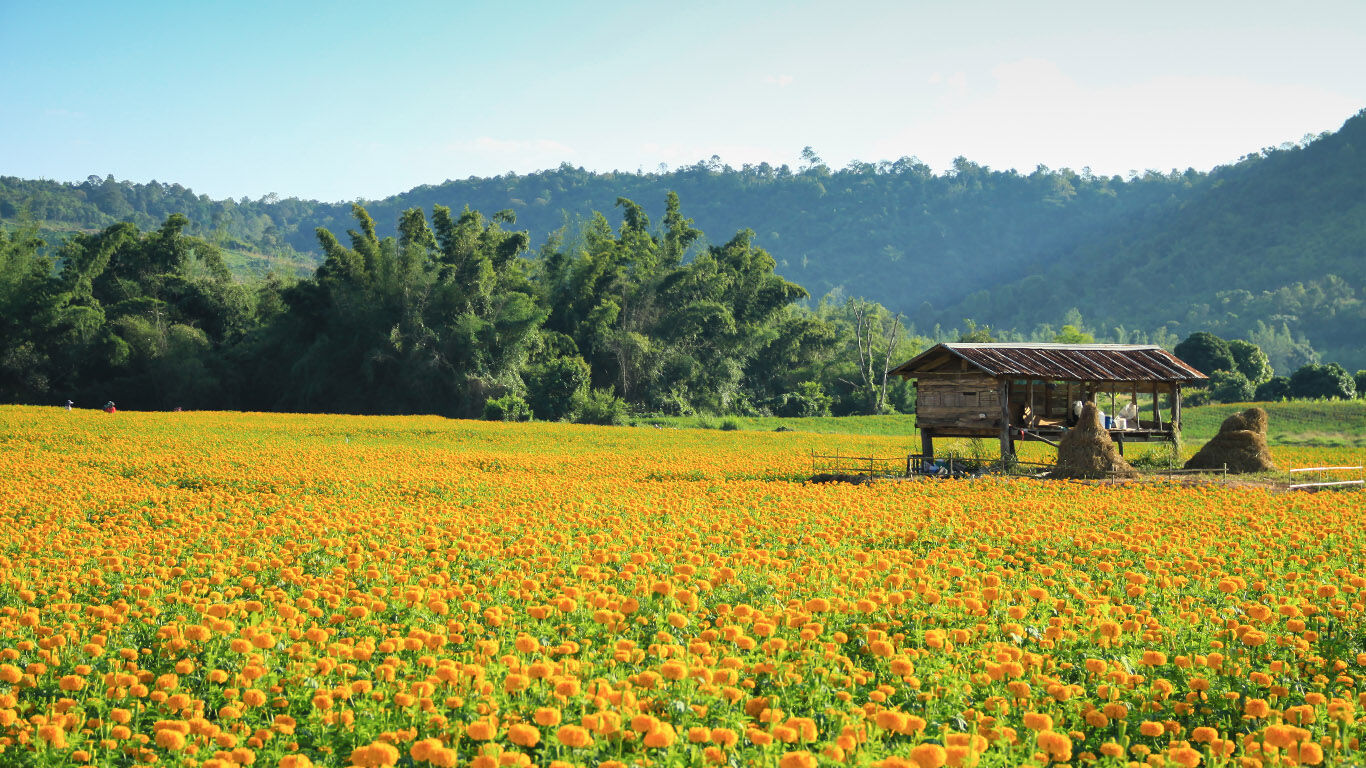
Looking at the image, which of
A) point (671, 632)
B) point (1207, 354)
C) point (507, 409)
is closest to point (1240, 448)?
point (671, 632)

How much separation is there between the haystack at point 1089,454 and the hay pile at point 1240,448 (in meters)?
3.27

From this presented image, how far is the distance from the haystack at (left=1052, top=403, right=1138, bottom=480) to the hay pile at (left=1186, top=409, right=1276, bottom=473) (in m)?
3.27

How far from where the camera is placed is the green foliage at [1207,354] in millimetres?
65875

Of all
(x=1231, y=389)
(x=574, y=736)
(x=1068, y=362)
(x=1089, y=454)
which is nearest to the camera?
(x=574, y=736)

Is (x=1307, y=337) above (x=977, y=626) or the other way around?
above

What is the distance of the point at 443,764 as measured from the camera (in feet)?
13.4

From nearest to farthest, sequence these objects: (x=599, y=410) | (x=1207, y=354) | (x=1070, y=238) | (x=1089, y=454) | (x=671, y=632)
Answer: (x=671, y=632)
(x=1089, y=454)
(x=599, y=410)
(x=1207, y=354)
(x=1070, y=238)

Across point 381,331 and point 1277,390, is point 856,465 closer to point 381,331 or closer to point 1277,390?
point 381,331

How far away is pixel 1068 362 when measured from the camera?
84.0 ft

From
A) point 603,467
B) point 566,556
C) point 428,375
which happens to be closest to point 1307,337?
point 428,375

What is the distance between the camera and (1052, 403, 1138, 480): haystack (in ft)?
69.3

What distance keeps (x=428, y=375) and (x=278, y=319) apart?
33.9 feet

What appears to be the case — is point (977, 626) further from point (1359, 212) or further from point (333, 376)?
point (1359, 212)

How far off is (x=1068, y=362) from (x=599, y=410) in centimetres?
2940
